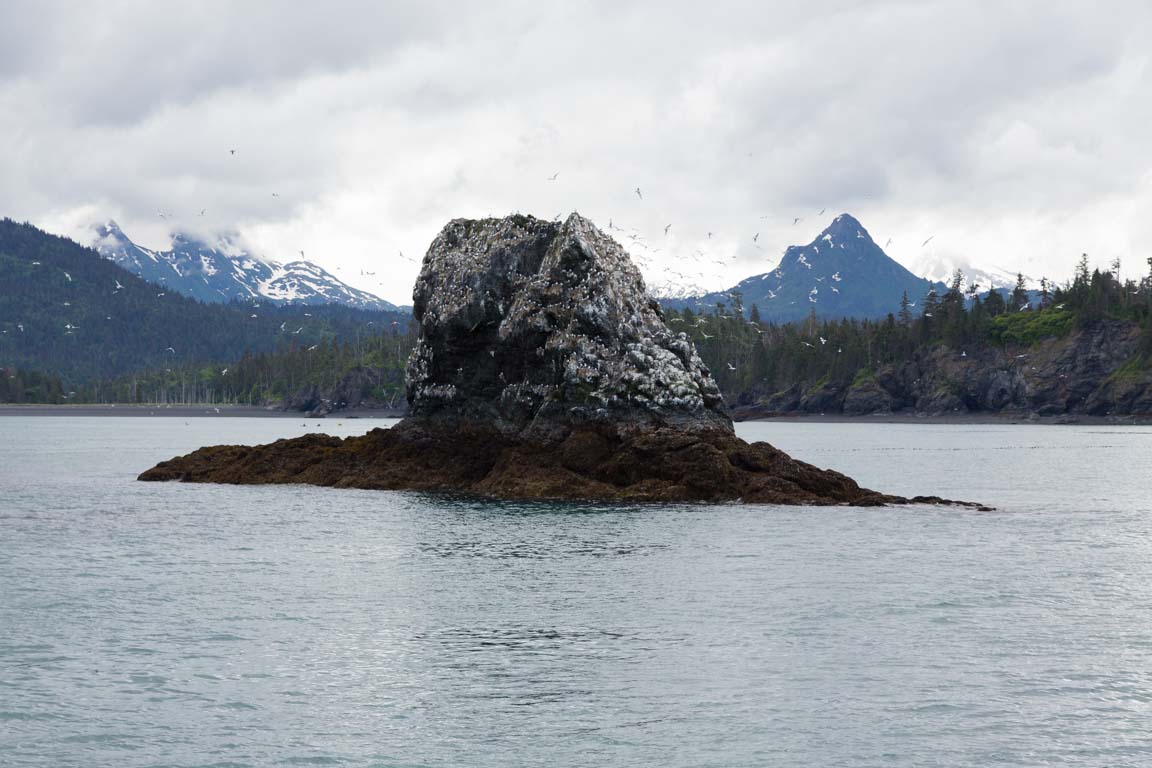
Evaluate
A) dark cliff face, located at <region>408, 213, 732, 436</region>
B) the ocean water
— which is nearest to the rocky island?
dark cliff face, located at <region>408, 213, 732, 436</region>

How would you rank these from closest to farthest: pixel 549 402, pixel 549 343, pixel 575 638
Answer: pixel 575 638, pixel 549 402, pixel 549 343

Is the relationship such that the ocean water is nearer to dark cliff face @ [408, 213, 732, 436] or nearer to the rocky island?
the rocky island

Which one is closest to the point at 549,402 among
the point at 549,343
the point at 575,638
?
the point at 549,343

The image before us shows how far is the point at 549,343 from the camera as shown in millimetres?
58594

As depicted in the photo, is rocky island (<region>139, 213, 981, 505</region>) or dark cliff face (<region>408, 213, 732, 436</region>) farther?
dark cliff face (<region>408, 213, 732, 436</region>)

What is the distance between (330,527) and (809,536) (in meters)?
18.4

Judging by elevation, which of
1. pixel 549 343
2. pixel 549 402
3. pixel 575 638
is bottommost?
pixel 575 638

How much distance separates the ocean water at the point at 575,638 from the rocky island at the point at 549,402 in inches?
212

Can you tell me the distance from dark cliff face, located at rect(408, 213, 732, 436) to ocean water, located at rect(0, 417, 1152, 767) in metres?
8.32

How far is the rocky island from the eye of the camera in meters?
55.3

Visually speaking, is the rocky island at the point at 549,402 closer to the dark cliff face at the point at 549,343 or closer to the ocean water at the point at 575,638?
the dark cliff face at the point at 549,343

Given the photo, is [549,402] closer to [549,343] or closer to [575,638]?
[549,343]

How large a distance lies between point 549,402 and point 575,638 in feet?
107

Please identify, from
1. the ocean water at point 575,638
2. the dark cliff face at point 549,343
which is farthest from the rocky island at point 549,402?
the ocean water at point 575,638
